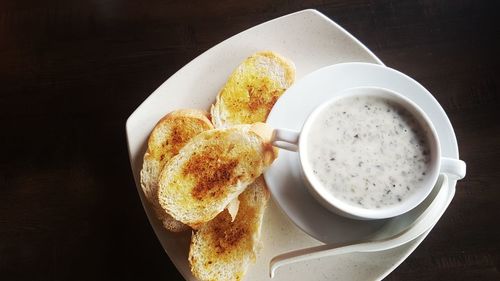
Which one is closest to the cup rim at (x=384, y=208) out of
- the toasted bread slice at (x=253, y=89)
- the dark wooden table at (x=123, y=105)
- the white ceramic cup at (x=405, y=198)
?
the white ceramic cup at (x=405, y=198)

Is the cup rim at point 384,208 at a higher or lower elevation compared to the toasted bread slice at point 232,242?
higher

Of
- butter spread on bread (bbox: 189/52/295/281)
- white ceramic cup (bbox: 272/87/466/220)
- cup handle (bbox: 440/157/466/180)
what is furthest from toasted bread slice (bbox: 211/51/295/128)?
cup handle (bbox: 440/157/466/180)

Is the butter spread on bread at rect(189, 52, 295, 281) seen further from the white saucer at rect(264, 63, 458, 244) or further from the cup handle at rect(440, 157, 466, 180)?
the cup handle at rect(440, 157, 466, 180)

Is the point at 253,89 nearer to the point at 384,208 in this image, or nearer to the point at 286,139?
the point at 286,139

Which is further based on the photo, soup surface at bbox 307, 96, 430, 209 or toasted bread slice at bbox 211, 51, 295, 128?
toasted bread slice at bbox 211, 51, 295, 128

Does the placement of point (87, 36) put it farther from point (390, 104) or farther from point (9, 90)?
point (390, 104)

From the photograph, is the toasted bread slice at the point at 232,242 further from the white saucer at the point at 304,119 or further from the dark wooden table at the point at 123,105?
the dark wooden table at the point at 123,105
